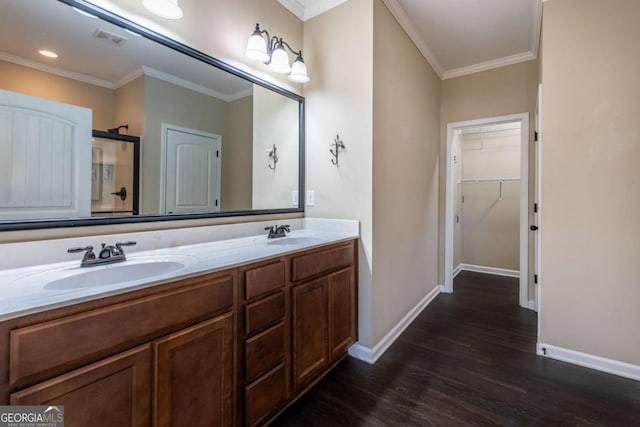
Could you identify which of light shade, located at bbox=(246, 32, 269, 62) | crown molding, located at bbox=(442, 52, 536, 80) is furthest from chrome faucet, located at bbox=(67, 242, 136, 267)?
crown molding, located at bbox=(442, 52, 536, 80)

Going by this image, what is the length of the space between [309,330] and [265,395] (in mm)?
406

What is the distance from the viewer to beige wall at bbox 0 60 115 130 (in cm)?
111

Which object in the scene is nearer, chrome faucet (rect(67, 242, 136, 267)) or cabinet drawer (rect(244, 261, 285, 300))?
chrome faucet (rect(67, 242, 136, 267))

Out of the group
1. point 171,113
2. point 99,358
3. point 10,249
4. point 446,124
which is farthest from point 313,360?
point 446,124

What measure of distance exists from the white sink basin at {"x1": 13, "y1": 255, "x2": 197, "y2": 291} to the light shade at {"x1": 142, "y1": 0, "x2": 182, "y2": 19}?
122 centimetres

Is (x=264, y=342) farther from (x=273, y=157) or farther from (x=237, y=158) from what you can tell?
(x=273, y=157)

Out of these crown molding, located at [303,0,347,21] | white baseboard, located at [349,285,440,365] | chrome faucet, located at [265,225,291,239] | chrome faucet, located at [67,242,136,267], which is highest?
crown molding, located at [303,0,347,21]

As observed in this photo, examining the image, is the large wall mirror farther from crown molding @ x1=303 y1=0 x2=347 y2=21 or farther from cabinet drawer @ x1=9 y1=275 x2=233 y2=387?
crown molding @ x1=303 y1=0 x2=347 y2=21

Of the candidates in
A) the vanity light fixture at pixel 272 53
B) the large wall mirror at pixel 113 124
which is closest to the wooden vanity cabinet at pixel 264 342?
the large wall mirror at pixel 113 124

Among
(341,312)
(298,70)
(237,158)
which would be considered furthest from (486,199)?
(237,158)

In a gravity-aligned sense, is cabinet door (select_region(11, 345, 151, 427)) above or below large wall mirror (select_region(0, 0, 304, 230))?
below

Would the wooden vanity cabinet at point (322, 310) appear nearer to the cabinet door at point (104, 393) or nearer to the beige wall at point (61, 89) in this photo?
the cabinet door at point (104, 393)

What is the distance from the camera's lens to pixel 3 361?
0.71 m

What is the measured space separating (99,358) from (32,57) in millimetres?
1230
